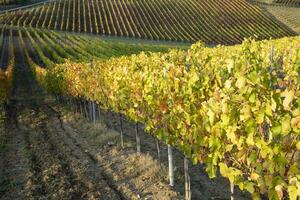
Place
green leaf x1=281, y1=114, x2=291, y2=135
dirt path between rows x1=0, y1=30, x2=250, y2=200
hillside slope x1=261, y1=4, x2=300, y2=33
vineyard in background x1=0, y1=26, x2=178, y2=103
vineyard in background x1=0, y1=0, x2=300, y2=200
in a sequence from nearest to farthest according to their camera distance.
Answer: green leaf x1=281, y1=114, x2=291, y2=135 → vineyard in background x1=0, y1=0, x2=300, y2=200 → dirt path between rows x1=0, y1=30, x2=250, y2=200 → vineyard in background x1=0, y1=26, x2=178, y2=103 → hillside slope x1=261, y1=4, x2=300, y2=33

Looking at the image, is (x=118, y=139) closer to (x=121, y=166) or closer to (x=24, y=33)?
(x=121, y=166)

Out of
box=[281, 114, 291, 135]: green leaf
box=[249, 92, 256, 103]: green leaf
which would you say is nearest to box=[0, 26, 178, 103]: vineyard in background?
box=[249, 92, 256, 103]: green leaf

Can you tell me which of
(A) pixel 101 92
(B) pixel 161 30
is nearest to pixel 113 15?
(B) pixel 161 30

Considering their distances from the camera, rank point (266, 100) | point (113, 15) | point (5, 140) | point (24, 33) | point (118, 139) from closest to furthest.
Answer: point (266, 100) → point (118, 139) → point (5, 140) → point (24, 33) → point (113, 15)

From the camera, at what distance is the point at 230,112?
529 cm

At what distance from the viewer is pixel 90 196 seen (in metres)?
9.57

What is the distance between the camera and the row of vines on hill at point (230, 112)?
4609mm

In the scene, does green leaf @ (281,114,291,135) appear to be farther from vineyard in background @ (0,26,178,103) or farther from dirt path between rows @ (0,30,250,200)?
vineyard in background @ (0,26,178,103)

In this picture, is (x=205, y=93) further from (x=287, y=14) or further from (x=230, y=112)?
(x=287, y=14)

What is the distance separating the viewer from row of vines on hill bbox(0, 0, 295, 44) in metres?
71.6

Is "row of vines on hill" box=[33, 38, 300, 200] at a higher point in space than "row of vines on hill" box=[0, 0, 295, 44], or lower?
higher

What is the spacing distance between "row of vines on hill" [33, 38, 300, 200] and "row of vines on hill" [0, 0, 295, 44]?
59.4 meters

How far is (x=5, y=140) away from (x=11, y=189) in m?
5.83

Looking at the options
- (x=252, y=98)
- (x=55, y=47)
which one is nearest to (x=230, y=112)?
(x=252, y=98)
